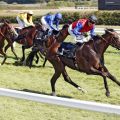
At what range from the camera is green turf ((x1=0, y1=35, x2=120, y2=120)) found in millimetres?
6074

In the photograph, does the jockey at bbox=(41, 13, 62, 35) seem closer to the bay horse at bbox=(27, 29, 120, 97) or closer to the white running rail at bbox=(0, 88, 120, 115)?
the bay horse at bbox=(27, 29, 120, 97)

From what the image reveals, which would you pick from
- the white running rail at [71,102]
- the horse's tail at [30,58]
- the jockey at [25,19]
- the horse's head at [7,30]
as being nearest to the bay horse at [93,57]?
the horse's tail at [30,58]

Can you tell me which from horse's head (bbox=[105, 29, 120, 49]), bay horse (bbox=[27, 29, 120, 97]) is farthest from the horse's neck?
horse's head (bbox=[105, 29, 120, 49])

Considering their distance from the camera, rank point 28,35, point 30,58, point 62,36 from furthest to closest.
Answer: point 28,35
point 30,58
point 62,36

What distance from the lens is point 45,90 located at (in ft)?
26.9

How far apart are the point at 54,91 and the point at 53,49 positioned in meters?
0.82

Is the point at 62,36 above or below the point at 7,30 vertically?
above

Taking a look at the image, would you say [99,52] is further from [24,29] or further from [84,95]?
[24,29]

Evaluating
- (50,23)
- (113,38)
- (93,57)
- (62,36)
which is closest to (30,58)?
(50,23)

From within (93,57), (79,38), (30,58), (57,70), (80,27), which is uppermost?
(80,27)

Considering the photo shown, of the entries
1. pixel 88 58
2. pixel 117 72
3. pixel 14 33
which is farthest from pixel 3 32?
pixel 88 58

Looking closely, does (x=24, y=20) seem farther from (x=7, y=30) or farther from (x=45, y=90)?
(x=45, y=90)

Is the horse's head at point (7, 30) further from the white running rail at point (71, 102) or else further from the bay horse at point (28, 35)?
the white running rail at point (71, 102)

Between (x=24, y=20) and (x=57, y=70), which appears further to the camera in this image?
(x=24, y=20)
